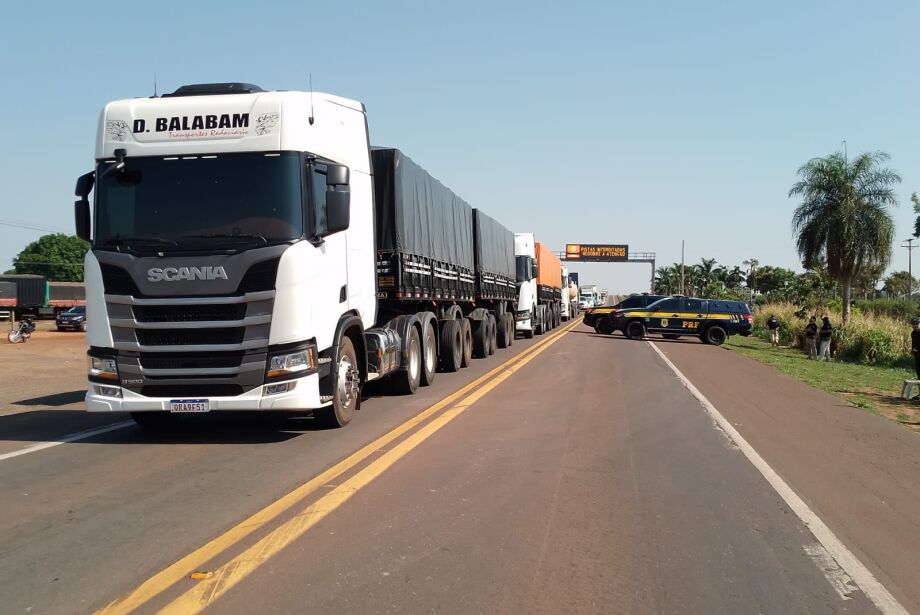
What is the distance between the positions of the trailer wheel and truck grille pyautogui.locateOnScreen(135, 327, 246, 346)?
18.6m

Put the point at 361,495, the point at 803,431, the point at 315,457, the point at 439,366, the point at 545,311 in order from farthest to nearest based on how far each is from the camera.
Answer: the point at 545,311 < the point at 439,366 < the point at 803,431 < the point at 315,457 < the point at 361,495

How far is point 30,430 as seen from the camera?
9.98 meters

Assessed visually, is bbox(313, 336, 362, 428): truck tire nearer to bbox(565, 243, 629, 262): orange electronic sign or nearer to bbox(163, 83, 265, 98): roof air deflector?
bbox(163, 83, 265, 98): roof air deflector

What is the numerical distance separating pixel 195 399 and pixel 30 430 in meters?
3.06

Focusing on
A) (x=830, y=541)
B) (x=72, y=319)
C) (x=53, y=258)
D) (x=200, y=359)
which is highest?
(x=53, y=258)

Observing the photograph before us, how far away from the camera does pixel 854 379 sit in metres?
20.3

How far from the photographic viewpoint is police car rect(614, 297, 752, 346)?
1355 inches

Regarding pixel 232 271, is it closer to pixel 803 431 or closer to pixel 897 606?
pixel 897 606

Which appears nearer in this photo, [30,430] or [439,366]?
[30,430]

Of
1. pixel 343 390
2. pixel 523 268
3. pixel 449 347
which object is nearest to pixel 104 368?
pixel 343 390

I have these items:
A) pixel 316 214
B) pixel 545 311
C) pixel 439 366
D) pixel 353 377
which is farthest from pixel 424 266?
pixel 545 311

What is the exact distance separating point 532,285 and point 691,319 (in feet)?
24.2

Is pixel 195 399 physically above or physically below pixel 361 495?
above

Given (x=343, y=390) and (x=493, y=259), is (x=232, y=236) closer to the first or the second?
(x=343, y=390)
